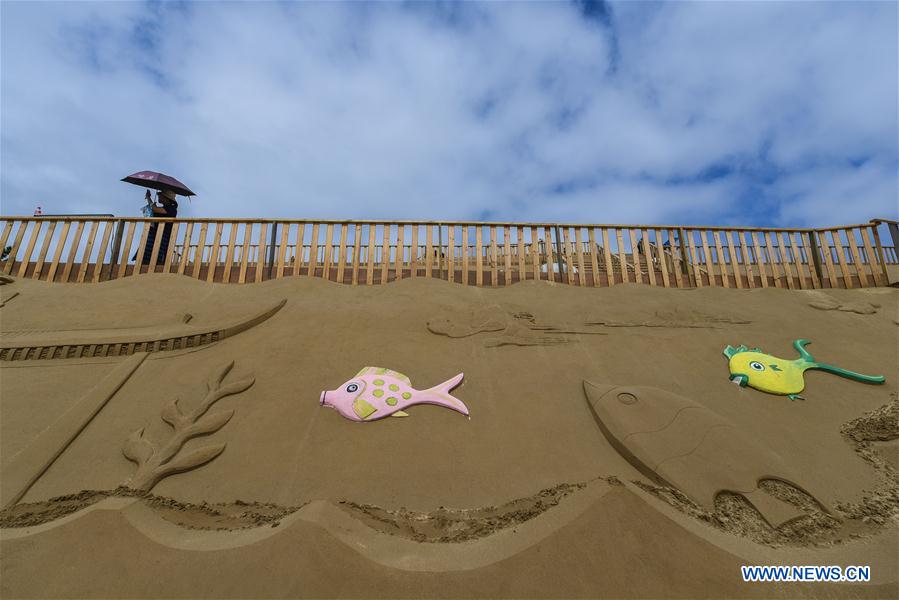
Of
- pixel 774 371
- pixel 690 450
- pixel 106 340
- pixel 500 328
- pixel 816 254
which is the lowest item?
pixel 690 450

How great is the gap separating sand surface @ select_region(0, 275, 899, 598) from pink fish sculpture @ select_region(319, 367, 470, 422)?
11cm

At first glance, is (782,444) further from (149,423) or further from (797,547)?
(149,423)

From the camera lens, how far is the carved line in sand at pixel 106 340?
452 centimetres

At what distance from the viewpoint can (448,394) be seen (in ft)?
12.9

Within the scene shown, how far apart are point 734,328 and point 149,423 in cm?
723

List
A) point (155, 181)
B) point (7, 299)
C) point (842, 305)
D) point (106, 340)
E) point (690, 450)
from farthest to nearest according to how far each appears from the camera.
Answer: point (155, 181), point (842, 305), point (7, 299), point (106, 340), point (690, 450)

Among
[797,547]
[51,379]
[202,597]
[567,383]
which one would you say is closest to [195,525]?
[202,597]

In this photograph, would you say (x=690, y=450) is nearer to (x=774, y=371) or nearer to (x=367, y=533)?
(x=774, y=371)

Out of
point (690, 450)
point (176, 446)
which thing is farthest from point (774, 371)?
point (176, 446)

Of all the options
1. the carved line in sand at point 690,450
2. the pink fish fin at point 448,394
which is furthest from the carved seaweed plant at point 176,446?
the carved line in sand at point 690,450

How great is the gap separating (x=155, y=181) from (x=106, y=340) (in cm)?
950

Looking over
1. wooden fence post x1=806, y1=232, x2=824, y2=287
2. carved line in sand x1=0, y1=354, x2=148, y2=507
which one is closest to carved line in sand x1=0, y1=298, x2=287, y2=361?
carved line in sand x1=0, y1=354, x2=148, y2=507

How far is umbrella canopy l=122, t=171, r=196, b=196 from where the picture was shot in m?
11.5

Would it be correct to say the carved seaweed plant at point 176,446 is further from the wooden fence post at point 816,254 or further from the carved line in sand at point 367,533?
the wooden fence post at point 816,254
